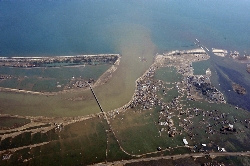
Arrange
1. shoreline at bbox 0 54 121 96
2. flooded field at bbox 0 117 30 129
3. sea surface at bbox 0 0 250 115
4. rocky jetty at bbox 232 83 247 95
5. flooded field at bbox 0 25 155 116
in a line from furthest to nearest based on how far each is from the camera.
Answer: sea surface at bbox 0 0 250 115, rocky jetty at bbox 232 83 247 95, shoreline at bbox 0 54 121 96, flooded field at bbox 0 25 155 116, flooded field at bbox 0 117 30 129

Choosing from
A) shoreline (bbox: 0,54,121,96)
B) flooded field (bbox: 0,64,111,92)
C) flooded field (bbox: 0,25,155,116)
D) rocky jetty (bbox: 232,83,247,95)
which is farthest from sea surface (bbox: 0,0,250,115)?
rocky jetty (bbox: 232,83,247,95)

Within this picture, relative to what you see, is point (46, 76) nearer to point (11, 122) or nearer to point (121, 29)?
point (11, 122)

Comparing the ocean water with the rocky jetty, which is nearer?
the rocky jetty

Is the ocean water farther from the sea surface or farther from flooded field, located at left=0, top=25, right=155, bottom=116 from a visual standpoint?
flooded field, located at left=0, top=25, right=155, bottom=116

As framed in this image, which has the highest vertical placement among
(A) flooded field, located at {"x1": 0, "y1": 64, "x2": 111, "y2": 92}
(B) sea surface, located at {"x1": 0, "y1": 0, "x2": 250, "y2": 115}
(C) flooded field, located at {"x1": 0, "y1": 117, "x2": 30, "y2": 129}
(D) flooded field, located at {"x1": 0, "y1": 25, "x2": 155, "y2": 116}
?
(B) sea surface, located at {"x1": 0, "y1": 0, "x2": 250, "y2": 115}

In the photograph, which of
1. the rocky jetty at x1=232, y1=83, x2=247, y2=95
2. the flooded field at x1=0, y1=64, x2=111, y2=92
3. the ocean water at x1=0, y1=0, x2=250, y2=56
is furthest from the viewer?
the ocean water at x1=0, y1=0, x2=250, y2=56

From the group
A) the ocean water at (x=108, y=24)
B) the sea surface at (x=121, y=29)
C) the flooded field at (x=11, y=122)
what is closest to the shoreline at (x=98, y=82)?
the sea surface at (x=121, y=29)

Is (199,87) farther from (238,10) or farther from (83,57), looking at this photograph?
(238,10)

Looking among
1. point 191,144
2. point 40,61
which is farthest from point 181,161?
point 40,61

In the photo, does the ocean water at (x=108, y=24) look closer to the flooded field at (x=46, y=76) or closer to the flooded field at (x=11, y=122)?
the flooded field at (x=46, y=76)
